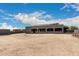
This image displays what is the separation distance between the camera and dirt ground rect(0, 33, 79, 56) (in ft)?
26.3

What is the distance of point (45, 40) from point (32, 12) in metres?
0.67

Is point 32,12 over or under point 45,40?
over

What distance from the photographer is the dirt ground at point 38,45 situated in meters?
8.02

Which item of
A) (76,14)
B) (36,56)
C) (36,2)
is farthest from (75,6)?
(36,56)

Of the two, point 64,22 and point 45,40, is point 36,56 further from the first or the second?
point 64,22

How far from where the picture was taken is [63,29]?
8070 mm

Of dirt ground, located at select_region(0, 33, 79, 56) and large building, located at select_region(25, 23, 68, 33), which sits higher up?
large building, located at select_region(25, 23, 68, 33)

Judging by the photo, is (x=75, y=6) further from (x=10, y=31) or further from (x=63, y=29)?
(x=10, y=31)

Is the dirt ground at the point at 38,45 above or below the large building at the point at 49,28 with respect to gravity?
below

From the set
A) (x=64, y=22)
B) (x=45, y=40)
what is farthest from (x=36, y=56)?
(x=64, y=22)

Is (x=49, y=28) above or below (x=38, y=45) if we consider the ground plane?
above

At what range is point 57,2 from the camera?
8.04 metres

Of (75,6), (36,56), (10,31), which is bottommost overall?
(36,56)

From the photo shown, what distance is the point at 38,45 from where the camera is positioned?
8.09 metres
